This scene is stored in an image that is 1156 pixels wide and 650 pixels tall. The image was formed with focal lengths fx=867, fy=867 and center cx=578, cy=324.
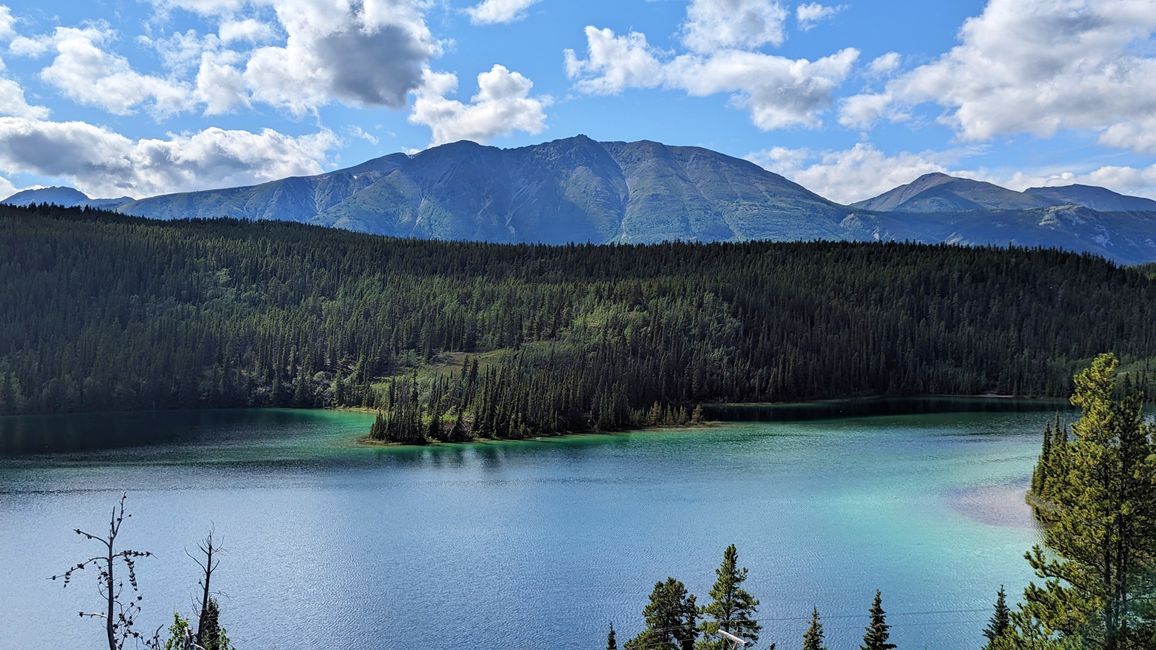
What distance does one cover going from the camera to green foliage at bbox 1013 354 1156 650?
2775cm

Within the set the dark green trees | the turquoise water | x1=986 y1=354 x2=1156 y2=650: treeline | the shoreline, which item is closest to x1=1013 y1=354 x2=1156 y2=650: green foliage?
x1=986 y1=354 x2=1156 y2=650: treeline

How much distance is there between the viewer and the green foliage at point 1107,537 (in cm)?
2775

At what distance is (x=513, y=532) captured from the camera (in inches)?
2744

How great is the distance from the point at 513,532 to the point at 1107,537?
158 ft

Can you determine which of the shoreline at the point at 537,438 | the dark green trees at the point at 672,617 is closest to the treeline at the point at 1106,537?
the dark green trees at the point at 672,617

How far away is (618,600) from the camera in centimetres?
5056

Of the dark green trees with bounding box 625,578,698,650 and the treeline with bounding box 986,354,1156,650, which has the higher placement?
the treeline with bounding box 986,354,1156,650

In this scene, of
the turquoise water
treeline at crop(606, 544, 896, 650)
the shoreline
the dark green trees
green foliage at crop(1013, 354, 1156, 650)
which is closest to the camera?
green foliage at crop(1013, 354, 1156, 650)

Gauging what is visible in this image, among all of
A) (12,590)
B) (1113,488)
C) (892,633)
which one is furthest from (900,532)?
(12,590)

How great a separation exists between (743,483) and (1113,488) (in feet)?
216

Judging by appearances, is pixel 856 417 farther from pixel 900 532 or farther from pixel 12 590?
pixel 12 590

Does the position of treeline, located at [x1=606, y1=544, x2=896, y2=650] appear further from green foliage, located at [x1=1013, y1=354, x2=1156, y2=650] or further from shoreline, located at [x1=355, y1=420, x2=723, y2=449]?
shoreline, located at [x1=355, y1=420, x2=723, y2=449]

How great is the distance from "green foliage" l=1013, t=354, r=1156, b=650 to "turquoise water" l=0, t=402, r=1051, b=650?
56.5 ft

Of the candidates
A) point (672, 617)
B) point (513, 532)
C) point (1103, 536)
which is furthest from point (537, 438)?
point (1103, 536)
